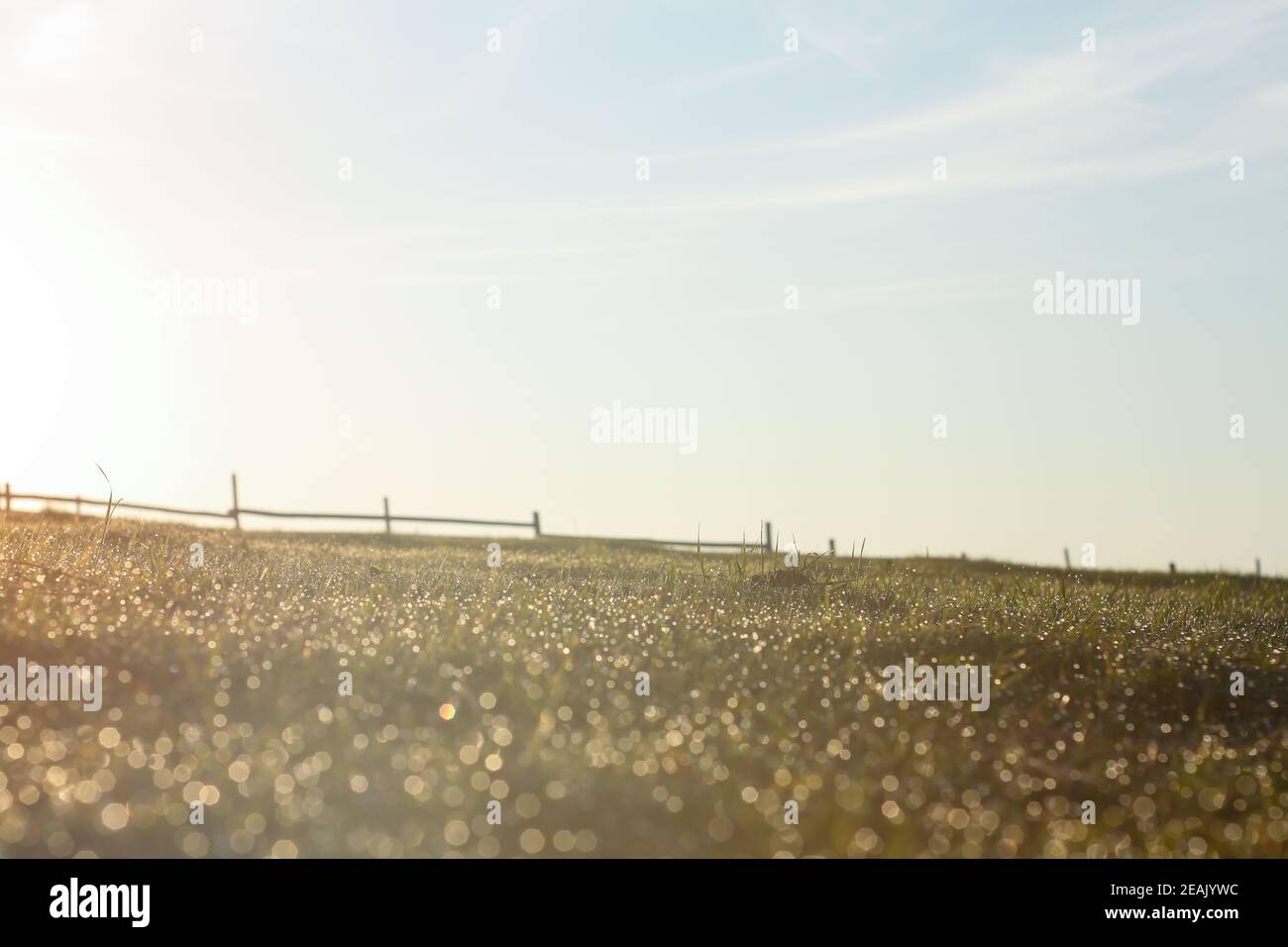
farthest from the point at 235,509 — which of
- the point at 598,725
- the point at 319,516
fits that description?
the point at 598,725

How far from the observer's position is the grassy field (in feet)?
17.9

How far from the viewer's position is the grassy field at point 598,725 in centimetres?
546

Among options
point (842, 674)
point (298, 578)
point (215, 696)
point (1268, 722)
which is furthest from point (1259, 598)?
point (215, 696)

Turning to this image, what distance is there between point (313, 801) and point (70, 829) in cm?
111

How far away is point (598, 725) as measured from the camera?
22.7 ft

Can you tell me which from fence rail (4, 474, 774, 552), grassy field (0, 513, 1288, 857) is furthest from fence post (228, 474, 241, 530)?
grassy field (0, 513, 1288, 857)
